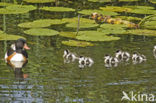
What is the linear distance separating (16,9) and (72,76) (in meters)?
6.06

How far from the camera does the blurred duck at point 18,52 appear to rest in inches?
511

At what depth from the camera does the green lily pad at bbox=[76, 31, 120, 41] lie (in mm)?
14059

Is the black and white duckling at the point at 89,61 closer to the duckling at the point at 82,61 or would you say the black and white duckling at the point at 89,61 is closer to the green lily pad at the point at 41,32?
the duckling at the point at 82,61

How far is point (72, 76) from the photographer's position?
11.4m

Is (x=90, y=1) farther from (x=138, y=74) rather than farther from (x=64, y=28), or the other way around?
(x=138, y=74)

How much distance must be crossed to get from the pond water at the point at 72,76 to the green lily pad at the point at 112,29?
621 mm

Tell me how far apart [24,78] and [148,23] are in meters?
6.04

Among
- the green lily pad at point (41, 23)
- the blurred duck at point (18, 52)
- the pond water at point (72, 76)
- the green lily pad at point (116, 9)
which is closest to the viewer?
the pond water at point (72, 76)

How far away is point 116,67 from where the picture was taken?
1238 cm

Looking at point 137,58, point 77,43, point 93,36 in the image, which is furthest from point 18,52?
point 137,58

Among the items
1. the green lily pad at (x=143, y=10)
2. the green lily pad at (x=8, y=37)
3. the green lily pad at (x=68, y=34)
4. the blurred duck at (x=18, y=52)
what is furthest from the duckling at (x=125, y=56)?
the green lily pad at (x=143, y=10)

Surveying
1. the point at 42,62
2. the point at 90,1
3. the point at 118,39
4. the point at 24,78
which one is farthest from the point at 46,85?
the point at 90,1

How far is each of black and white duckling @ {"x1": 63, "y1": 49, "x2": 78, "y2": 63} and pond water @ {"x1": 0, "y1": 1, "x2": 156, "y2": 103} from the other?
0.12 meters

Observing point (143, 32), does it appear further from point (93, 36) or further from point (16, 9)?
point (16, 9)
